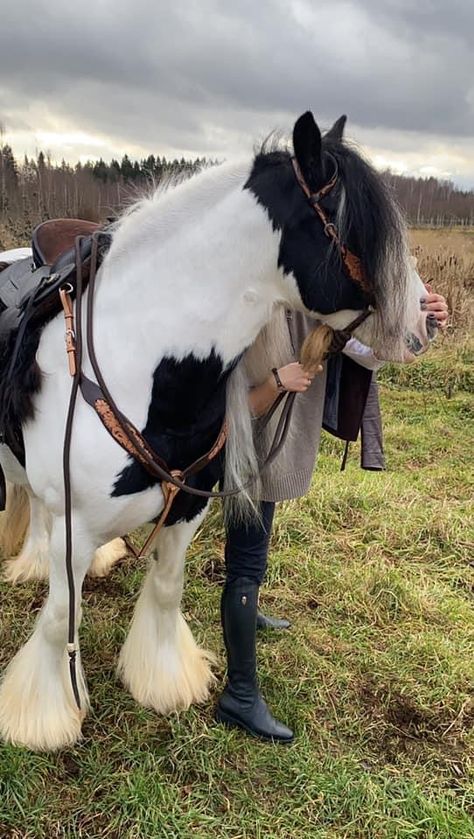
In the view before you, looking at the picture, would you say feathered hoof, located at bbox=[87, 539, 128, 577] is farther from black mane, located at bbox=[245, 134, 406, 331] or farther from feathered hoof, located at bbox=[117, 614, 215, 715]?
black mane, located at bbox=[245, 134, 406, 331]

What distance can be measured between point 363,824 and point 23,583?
1.87 meters

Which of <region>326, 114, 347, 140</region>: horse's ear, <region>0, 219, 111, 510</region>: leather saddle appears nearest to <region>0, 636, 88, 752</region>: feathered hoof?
<region>0, 219, 111, 510</region>: leather saddle

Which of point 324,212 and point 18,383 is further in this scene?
point 18,383

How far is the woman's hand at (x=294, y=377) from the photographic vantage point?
1.84 m

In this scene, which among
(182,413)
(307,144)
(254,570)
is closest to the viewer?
(307,144)

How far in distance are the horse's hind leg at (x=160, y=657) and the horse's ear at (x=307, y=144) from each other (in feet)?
4.71

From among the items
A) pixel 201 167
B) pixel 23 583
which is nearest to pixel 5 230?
pixel 23 583

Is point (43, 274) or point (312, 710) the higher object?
point (43, 274)

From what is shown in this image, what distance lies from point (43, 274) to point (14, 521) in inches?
60.3

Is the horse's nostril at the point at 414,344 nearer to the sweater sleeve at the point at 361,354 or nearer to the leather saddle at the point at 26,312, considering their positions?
the sweater sleeve at the point at 361,354

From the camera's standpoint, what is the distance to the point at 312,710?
2.46 m

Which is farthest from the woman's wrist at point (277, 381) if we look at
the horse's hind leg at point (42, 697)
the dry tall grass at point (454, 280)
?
the dry tall grass at point (454, 280)

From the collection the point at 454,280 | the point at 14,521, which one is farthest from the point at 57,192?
the point at 14,521

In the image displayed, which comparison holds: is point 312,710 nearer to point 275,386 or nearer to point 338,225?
point 275,386
